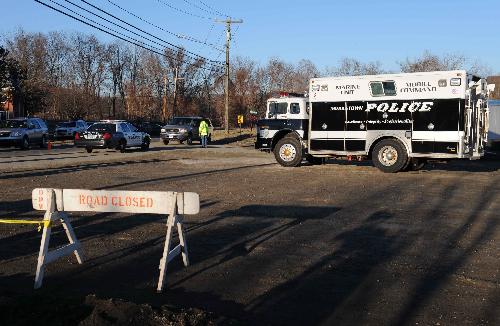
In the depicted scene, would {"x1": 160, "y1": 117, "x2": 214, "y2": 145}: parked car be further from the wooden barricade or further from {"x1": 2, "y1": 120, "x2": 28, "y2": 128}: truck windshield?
the wooden barricade

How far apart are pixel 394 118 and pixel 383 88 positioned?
1.04 metres

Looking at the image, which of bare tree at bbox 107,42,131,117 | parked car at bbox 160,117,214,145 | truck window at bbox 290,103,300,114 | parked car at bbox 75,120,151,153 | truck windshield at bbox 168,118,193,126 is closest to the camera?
truck window at bbox 290,103,300,114

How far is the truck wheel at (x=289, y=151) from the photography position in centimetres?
2083

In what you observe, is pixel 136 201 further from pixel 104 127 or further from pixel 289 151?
pixel 104 127

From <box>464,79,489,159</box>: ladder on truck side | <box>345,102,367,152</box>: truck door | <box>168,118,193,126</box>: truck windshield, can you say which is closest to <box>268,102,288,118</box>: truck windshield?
A: <box>345,102,367,152</box>: truck door

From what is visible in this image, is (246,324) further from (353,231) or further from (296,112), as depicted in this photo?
(296,112)

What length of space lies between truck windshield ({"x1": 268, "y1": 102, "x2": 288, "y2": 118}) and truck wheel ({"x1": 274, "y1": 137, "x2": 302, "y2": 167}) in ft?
3.28

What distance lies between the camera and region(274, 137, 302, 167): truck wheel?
68.3 feet

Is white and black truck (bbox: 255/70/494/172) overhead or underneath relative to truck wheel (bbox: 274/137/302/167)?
overhead

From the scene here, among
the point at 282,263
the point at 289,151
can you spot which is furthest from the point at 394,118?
the point at 282,263

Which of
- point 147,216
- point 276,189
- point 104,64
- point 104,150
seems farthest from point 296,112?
point 104,64

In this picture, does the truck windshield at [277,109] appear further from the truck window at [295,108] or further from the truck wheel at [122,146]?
the truck wheel at [122,146]

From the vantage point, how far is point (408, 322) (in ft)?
16.5

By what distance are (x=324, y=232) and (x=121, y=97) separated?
327ft
